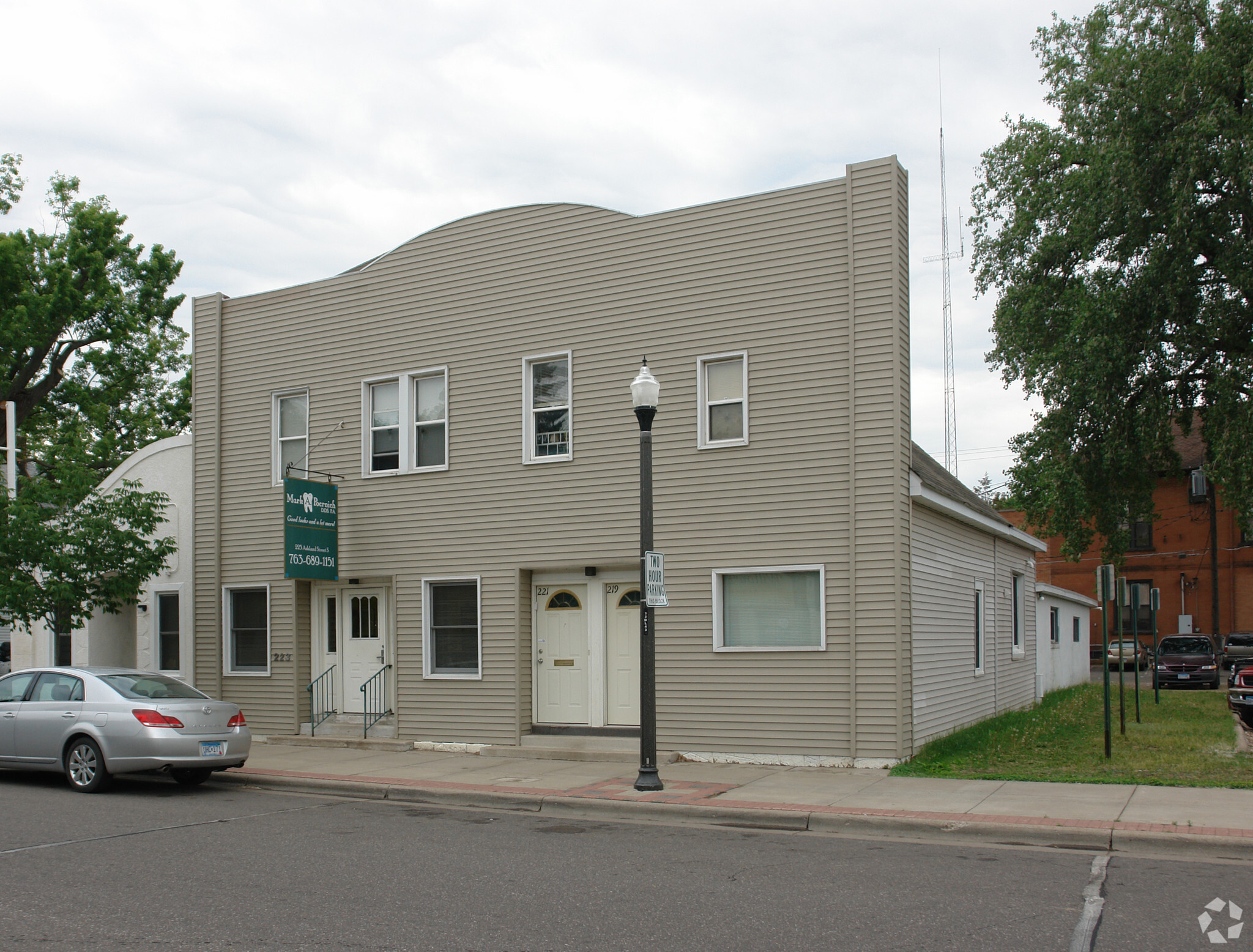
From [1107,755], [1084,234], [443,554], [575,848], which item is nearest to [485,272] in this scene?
[443,554]

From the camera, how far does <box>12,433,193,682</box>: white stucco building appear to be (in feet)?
61.0

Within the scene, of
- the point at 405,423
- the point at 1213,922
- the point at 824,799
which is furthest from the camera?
the point at 405,423

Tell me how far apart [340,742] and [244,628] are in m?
3.14

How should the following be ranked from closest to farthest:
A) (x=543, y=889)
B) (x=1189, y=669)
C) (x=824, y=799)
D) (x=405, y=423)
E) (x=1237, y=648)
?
(x=543, y=889)
(x=824, y=799)
(x=405, y=423)
(x=1189, y=669)
(x=1237, y=648)

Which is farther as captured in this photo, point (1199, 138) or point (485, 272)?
point (1199, 138)

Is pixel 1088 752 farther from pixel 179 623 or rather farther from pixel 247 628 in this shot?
pixel 179 623

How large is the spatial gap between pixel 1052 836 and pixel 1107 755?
4742mm

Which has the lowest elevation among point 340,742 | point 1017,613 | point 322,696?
point 340,742

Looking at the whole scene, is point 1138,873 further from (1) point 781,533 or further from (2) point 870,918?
(1) point 781,533

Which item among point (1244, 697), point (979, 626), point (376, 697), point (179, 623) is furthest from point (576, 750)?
point (1244, 697)

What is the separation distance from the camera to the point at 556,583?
1555 centimetres

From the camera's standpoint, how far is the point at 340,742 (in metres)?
16.2

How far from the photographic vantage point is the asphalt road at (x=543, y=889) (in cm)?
638

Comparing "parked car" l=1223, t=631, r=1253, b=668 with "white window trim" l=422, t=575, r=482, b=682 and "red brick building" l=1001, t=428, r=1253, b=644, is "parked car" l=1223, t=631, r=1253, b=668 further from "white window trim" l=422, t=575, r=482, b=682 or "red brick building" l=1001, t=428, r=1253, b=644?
"white window trim" l=422, t=575, r=482, b=682
